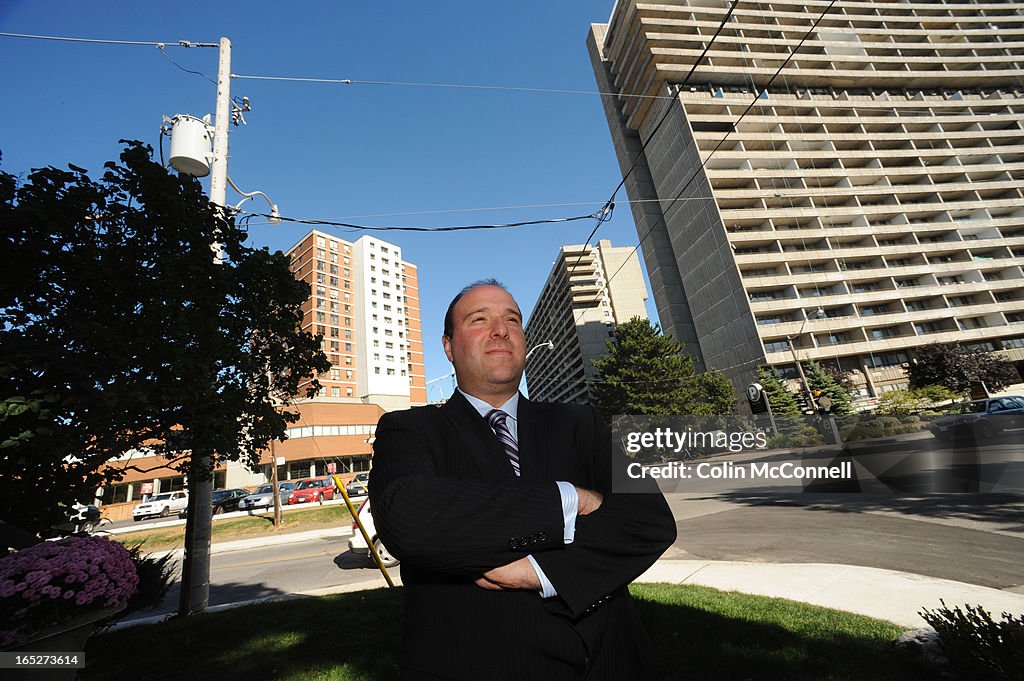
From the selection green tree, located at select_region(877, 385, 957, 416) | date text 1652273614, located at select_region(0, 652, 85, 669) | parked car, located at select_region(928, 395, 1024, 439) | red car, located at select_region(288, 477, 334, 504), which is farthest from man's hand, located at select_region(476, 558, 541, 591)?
green tree, located at select_region(877, 385, 957, 416)

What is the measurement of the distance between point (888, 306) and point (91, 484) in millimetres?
63889

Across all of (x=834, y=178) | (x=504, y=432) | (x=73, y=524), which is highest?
(x=834, y=178)

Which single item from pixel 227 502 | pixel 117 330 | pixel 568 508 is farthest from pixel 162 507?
pixel 568 508

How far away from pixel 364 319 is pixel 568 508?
7714 cm

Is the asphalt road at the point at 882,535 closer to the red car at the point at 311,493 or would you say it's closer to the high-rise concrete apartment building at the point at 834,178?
the red car at the point at 311,493

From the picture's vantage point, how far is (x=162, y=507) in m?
29.7

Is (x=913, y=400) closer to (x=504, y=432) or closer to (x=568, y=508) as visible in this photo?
(x=504, y=432)

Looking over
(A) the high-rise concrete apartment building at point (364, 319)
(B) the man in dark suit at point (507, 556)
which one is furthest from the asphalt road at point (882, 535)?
(A) the high-rise concrete apartment building at point (364, 319)

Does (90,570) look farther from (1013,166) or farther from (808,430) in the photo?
(1013,166)

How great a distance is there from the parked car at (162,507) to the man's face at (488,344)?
36.4 m

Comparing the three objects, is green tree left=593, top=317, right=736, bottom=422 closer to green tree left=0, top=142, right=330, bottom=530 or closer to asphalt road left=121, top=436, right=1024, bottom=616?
asphalt road left=121, top=436, right=1024, bottom=616

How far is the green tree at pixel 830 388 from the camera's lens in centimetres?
3891

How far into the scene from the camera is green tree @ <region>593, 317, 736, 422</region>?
1437 inches

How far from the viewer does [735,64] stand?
2248 inches
